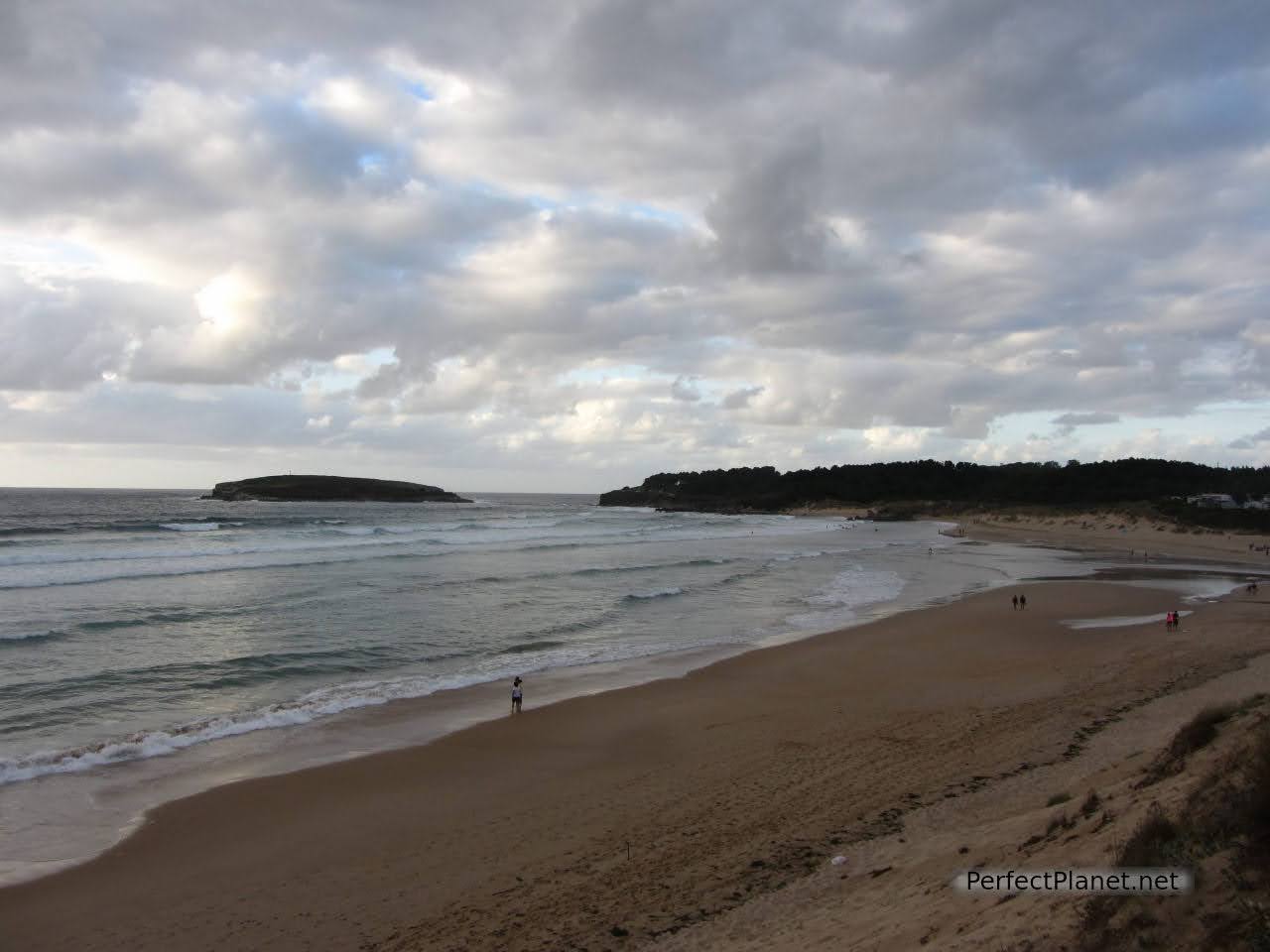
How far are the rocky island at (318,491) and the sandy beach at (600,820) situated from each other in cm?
13259

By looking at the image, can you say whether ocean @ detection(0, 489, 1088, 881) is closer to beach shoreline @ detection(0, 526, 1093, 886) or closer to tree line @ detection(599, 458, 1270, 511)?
beach shoreline @ detection(0, 526, 1093, 886)

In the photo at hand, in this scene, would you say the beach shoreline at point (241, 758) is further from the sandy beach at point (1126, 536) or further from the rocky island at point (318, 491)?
the rocky island at point (318, 491)

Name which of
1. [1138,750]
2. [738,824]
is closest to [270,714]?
[738,824]

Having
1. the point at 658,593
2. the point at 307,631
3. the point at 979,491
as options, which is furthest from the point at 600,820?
the point at 979,491

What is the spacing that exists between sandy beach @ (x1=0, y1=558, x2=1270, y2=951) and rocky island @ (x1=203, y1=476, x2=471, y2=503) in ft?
435

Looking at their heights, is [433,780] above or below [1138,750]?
below

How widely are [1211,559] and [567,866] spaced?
51293 mm

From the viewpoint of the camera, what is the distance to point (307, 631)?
71.7ft

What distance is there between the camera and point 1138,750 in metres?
9.91

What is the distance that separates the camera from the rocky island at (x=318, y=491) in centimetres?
13938

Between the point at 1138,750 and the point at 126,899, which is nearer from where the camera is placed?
the point at 126,899

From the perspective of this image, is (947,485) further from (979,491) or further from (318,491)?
(318,491)

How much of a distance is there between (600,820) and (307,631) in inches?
594

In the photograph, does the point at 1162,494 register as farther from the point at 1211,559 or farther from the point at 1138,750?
the point at 1138,750
